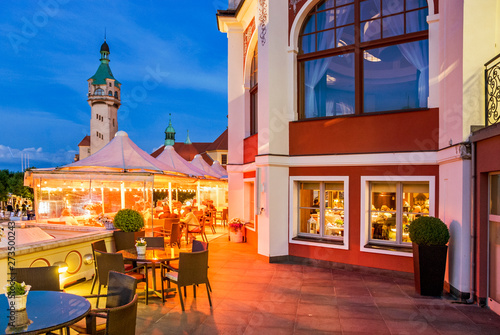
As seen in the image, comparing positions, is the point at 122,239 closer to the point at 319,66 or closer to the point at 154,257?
the point at 154,257

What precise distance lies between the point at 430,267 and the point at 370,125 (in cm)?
343

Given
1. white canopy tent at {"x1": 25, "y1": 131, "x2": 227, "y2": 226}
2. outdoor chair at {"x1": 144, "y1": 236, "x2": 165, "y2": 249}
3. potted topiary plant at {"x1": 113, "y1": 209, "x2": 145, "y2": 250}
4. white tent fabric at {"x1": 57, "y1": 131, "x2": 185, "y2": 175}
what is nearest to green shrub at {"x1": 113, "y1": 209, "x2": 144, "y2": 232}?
potted topiary plant at {"x1": 113, "y1": 209, "x2": 145, "y2": 250}

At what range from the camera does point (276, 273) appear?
869cm

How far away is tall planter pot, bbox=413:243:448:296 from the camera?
6820mm

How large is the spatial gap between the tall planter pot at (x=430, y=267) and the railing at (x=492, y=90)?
2323 mm

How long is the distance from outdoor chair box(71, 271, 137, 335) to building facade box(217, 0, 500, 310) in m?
5.57

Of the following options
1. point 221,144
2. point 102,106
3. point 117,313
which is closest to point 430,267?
point 117,313

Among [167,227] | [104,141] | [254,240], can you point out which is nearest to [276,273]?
[254,240]

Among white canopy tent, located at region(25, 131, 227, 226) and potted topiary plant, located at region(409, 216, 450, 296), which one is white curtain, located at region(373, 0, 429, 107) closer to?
potted topiary plant, located at region(409, 216, 450, 296)

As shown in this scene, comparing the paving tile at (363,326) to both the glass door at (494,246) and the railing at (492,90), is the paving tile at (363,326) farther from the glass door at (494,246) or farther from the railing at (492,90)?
the railing at (492,90)

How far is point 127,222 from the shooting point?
331 inches

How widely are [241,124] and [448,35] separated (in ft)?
25.3

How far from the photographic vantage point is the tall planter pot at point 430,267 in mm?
6820

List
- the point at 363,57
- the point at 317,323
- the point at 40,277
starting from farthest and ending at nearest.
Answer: the point at 363,57, the point at 317,323, the point at 40,277
